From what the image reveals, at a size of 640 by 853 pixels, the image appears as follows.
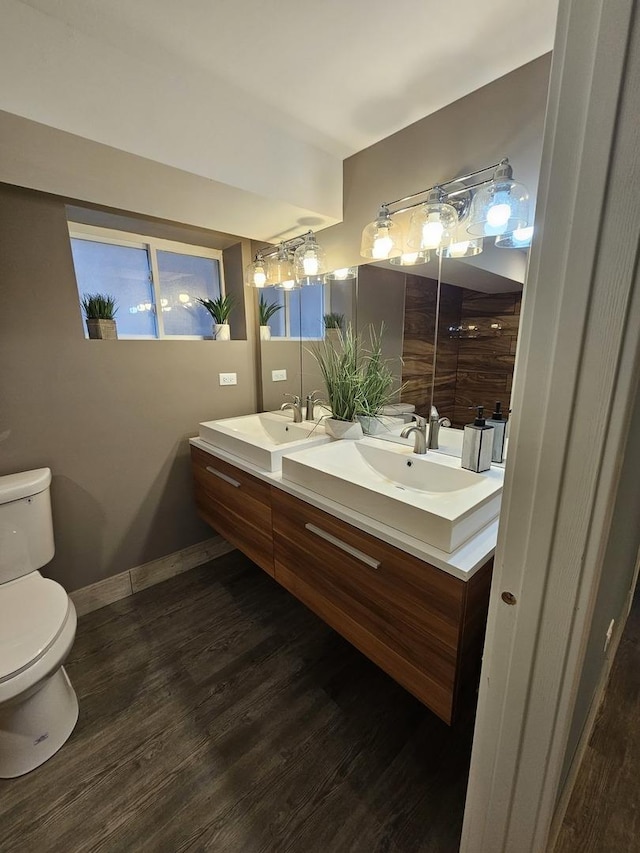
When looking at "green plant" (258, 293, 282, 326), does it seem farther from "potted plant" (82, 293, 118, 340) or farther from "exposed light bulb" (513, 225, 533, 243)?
"exposed light bulb" (513, 225, 533, 243)

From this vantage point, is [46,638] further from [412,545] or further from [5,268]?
[5,268]

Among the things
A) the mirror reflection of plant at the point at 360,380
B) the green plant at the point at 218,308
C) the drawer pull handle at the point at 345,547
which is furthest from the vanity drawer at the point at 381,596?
the green plant at the point at 218,308

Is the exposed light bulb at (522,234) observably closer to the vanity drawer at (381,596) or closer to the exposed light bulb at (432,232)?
the exposed light bulb at (432,232)

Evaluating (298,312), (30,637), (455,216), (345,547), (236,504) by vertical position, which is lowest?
(30,637)

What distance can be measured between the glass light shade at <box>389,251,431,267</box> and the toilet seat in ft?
6.30

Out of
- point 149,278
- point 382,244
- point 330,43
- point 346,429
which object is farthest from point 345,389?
point 149,278

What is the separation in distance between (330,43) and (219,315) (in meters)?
1.34

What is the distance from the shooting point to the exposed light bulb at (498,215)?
1180mm

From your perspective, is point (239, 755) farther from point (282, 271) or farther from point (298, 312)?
point (282, 271)

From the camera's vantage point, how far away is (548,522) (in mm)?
574

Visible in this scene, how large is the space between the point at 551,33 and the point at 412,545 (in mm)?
1593

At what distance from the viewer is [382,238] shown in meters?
1.54

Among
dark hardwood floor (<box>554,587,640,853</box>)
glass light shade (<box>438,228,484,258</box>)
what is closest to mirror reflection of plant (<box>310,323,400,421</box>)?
glass light shade (<box>438,228,484,258</box>)

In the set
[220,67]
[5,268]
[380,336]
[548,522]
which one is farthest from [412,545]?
[5,268]
